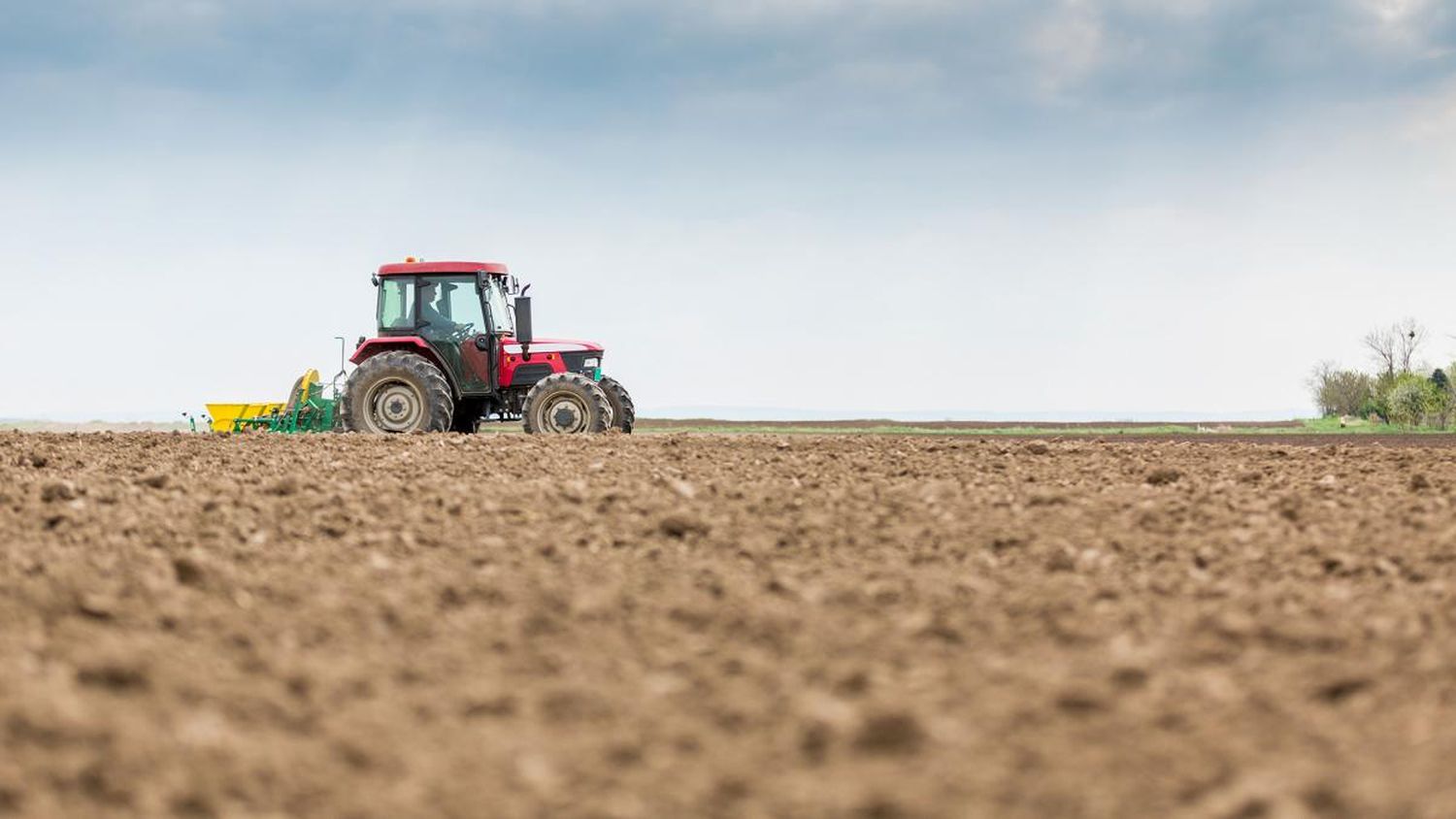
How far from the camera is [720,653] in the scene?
3953 millimetres

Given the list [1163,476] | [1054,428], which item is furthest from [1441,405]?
[1163,476]

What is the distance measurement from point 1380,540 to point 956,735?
4137 millimetres

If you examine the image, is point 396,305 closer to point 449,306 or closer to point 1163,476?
point 449,306

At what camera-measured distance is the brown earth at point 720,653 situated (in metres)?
2.89

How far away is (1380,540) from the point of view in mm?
6258

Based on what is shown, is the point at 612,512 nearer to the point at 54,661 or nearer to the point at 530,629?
the point at 530,629

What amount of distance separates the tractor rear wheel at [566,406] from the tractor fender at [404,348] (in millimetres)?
1168

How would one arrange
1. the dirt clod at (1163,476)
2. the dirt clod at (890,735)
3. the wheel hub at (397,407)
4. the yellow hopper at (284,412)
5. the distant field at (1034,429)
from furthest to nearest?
the distant field at (1034,429) < the yellow hopper at (284,412) < the wheel hub at (397,407) < the dirt clod at (1163,476) < the dirt clod at (890,735)

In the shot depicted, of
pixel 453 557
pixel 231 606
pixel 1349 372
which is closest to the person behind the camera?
pixel 231 606

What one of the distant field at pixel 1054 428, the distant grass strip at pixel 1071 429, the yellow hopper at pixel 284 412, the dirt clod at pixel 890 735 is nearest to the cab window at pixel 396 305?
the yellow hopper at pixel 284 412

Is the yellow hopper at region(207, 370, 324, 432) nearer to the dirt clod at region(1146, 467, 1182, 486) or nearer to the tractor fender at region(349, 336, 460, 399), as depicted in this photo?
the tractor fender at region(349, 336, 460, 399)

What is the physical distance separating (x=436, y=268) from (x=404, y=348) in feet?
3.76

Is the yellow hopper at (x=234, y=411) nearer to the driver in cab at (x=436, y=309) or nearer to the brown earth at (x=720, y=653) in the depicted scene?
the driver in cab at (x=436, y=309)

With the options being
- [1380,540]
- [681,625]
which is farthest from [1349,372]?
[681,625]
